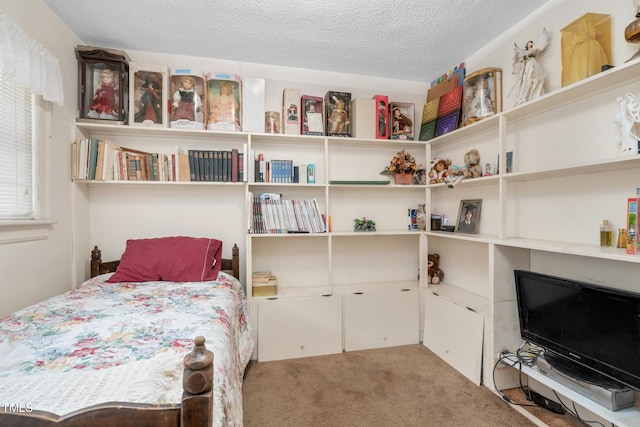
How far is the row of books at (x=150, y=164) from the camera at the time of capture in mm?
2197

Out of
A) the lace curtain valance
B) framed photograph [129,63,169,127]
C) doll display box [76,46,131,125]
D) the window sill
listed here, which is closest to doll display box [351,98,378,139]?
framed photograph [129,63,169,127]

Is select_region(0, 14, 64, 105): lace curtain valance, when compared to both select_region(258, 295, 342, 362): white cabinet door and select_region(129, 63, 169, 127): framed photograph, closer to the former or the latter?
select_region(129, 63, 169, 127): framed photograph

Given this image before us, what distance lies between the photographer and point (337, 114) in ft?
8.81

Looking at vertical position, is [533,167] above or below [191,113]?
below

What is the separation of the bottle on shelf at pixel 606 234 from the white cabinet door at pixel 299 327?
174 centimetres

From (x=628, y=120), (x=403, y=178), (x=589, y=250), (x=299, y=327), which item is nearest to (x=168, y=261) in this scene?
(x=299, y=327)

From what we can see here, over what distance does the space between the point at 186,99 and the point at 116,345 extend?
191 centimetres

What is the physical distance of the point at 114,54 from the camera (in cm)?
227

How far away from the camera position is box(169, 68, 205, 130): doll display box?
7.82ft

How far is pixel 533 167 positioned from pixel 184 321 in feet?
7.54

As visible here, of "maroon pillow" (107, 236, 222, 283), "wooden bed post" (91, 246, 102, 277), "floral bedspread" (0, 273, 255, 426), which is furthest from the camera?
"wooden bed post" (91, 246, 102, 277)

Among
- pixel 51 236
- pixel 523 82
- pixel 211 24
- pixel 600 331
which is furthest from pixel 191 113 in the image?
pixel 600 331

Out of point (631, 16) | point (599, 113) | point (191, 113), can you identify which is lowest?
point (599, 113)

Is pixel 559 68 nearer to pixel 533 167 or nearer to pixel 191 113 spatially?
pixel 533 167
